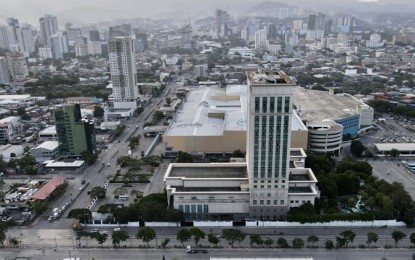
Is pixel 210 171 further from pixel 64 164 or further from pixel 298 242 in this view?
pixel 64 164

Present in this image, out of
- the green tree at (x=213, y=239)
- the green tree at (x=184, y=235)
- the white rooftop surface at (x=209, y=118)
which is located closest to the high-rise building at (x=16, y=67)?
the white rooftop surface at (x=209, y=118)

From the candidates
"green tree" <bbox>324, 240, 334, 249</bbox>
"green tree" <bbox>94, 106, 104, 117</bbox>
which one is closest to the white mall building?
"green tree" <bbox>324, 240, 334, 249</bbox>

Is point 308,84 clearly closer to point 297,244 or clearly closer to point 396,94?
point 396,94

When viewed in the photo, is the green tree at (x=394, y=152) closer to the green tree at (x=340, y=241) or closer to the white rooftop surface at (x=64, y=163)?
the green tree at (x=340, y=241)

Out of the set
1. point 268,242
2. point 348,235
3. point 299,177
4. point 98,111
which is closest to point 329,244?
point 348,235

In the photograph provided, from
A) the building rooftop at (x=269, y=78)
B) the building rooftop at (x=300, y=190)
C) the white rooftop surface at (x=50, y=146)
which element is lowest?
the white rooftop surface at (x=50, y=146)

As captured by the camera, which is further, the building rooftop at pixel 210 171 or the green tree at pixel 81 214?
the building rooftop at pixel 210 171

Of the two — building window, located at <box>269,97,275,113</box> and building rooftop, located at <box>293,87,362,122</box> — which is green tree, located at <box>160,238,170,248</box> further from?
building rooftop, located at <box>293,87,362,122</box>
